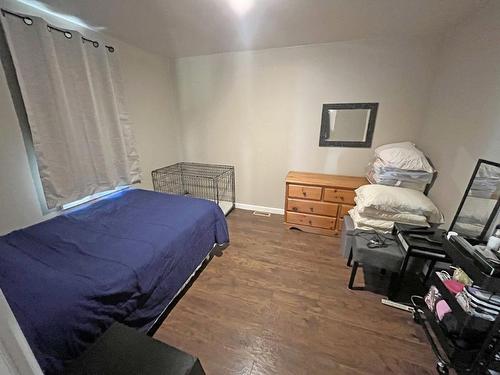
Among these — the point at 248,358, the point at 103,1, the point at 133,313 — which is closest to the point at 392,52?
the point at 103,1

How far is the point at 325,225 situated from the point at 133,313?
7.23 ft

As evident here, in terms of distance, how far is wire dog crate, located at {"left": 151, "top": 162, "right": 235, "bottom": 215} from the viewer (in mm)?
3406

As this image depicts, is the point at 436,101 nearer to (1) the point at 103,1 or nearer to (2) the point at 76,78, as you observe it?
(1) the point at 103,1

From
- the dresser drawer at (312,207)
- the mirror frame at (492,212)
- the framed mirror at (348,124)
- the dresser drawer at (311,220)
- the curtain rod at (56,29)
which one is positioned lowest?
the dresser drawer at (311,220)

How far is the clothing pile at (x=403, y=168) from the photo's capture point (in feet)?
7.00

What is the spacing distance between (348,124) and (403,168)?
858 millimetres

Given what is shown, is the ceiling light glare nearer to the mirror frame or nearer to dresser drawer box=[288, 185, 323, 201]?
dresser drawer box=[288, 185, 323, 201]

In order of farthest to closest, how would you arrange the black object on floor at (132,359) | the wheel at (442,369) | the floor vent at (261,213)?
the floor vent at (261,213), the wheel at (442,369), the black object on floor at (132,359)

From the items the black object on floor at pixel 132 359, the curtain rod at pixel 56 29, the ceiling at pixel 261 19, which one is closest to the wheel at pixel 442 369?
the black object on floor at pixel 132 359

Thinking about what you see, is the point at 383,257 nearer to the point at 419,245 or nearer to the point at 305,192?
the point at 419,245

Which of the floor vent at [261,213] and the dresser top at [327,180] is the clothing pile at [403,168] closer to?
the dresser top at [327,180]

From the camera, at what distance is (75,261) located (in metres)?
1.31

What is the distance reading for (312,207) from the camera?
270 cm

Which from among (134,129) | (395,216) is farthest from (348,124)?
(134,129)
